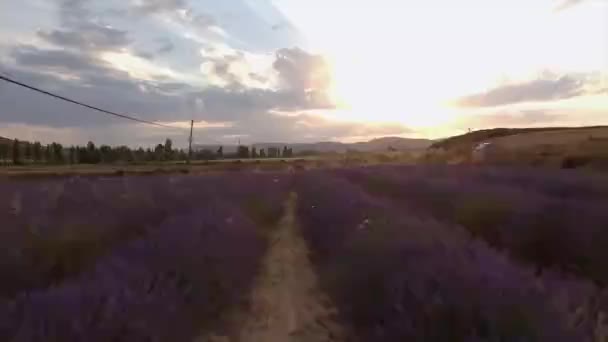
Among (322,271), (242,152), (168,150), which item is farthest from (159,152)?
(322,271)

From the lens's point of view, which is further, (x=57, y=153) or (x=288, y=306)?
(x=57, y=153)

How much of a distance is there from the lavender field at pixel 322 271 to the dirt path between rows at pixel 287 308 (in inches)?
1.3

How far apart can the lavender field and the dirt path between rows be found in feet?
0.11

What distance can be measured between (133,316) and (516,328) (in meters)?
2.28

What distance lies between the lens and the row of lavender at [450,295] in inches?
109

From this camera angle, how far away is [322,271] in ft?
21.3

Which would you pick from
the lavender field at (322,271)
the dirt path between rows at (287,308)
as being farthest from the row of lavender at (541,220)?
the dirt path between rows at (287,308)

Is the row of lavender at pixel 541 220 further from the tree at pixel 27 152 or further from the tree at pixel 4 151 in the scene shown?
the tree at pixel 27 152

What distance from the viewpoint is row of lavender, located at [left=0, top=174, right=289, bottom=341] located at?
2895 millimetres

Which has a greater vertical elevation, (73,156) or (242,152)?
(242,152)

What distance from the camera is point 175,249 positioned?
17.8 ft

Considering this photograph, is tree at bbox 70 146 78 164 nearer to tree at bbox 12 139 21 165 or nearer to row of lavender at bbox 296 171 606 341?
tree at bbox 12 139 21 165

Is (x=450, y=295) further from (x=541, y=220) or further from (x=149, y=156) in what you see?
(x=149, y=156)

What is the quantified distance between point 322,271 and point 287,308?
47.5 inches
